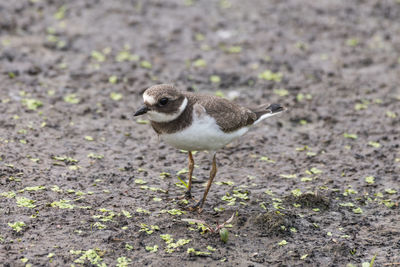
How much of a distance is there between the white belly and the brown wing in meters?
0.08

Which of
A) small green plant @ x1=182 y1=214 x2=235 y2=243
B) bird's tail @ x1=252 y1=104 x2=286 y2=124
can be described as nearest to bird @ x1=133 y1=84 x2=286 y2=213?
small green plant @ x1=182 y1=214 x2=235 y2=243

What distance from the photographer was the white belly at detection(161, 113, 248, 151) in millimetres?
5312

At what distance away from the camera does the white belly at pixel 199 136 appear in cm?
531

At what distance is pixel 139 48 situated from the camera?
983cm

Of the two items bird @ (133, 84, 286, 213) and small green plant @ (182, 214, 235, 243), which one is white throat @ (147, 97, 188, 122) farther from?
small green plant @ (182, 214, 235, 243)

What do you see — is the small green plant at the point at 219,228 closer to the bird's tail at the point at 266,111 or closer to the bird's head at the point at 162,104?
the bird's head at the point at 162,104

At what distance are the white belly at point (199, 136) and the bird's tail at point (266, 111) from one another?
90 centimetres

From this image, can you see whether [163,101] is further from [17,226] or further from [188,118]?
[17,226]

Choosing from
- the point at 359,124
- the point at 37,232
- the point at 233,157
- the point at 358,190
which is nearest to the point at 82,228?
the point at 37,232

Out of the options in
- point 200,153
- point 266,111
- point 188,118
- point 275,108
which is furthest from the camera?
point 200,153

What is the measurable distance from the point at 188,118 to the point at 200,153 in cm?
201

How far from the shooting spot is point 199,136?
5348 mm

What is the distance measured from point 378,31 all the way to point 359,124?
3.58 meters

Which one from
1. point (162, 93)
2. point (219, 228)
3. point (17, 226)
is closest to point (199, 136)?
point (162, 93)
